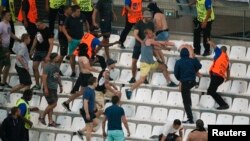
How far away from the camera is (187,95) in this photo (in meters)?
28.3

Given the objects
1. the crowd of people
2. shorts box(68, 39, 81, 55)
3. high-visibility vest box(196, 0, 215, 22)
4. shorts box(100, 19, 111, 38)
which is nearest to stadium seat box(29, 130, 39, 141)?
the crowd of people

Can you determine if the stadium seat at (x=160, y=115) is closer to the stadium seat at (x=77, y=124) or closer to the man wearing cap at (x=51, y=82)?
the stadium seat at (x=77, y=124)

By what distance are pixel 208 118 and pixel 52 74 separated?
3563mm

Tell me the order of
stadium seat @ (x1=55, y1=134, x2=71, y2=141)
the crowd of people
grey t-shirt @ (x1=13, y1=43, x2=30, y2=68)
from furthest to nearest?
grey t-shirt @ (x1=13, y1=43, x2=30, y2=68)
stadium seat @ (x1=55, y1=134, x2=71, y2=141)
the crowd of people

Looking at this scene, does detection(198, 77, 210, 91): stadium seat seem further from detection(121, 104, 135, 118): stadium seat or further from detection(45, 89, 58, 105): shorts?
detection(45, 89, 58, 105): shorts

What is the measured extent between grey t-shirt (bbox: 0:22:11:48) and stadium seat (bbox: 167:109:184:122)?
14.2ft

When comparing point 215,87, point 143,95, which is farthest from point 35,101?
point 215,87

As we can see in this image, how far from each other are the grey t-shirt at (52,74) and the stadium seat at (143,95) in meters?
1.95

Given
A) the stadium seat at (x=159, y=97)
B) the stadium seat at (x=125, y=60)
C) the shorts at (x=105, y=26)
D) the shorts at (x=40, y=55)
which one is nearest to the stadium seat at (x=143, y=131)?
the stadium seat at (x=159, y=97)

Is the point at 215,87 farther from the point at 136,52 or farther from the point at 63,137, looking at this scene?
the point at 63,137

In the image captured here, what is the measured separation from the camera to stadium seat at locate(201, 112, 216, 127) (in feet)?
93.8

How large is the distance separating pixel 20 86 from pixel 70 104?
1225mm

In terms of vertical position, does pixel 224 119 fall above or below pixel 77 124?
above

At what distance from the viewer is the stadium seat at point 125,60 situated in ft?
101
